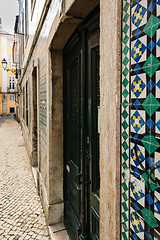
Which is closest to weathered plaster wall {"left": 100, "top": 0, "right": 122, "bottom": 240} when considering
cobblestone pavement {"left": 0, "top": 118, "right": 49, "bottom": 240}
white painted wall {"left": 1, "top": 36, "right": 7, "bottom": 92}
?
cobblestone pavement {"left": 0, "top": 118, "right": 49, "bottom": 240}

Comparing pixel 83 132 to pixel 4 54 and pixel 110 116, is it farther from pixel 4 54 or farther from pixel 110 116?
pixel 4 54

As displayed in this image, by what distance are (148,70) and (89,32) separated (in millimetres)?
1371

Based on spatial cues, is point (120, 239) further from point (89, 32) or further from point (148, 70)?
point (89, 32)

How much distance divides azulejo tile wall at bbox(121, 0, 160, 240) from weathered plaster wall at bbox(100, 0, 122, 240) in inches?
1.2

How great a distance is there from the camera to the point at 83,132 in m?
2.06

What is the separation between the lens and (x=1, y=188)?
4434mm

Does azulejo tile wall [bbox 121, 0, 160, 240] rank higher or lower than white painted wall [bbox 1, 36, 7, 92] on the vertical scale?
lower

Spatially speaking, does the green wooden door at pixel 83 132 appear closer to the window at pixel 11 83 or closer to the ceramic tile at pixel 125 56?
the ceramic tile at pixel 125 56

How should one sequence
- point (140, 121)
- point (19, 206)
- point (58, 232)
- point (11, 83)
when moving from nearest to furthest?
point (140, 121), point (58, 232), point (19, 206), point (11, 83)

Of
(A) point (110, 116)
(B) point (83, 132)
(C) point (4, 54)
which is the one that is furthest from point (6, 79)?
(A) point (110, 116)

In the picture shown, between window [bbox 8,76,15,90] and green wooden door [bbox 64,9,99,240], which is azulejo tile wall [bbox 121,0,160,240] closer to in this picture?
green wooden door [bbox 64,9,99,240]

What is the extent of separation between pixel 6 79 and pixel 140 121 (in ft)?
122

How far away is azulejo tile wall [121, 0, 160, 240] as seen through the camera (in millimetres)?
751

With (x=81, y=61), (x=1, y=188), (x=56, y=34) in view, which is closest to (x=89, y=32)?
(x=81, y=61)
